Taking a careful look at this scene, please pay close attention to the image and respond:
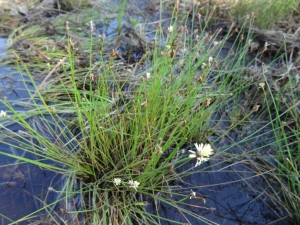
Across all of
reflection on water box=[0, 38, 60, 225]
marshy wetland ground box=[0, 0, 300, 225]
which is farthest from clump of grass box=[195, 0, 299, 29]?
reflection on water box=[0, 38, 60, 225]

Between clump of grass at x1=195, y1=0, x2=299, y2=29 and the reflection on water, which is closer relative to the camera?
the reflection on water

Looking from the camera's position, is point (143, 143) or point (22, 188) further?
point (143, 143)

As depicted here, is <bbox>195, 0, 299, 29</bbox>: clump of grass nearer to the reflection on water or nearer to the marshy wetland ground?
the marshy wetland ground

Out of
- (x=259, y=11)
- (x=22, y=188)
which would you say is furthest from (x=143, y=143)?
(x=259, y=11)

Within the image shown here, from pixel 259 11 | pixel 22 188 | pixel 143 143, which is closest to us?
pixel 22 188

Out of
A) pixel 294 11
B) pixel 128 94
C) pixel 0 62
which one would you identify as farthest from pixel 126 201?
pixel 294 11

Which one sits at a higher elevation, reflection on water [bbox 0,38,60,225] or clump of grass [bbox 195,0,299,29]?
clump of grass [bbox 195,0,299,29]

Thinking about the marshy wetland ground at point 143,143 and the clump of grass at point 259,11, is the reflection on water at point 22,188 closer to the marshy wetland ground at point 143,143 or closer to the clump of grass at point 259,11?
the marshy wetland ground at point 143,143

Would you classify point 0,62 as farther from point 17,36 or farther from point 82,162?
point 82,162

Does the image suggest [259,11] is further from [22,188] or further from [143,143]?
[22,188]
